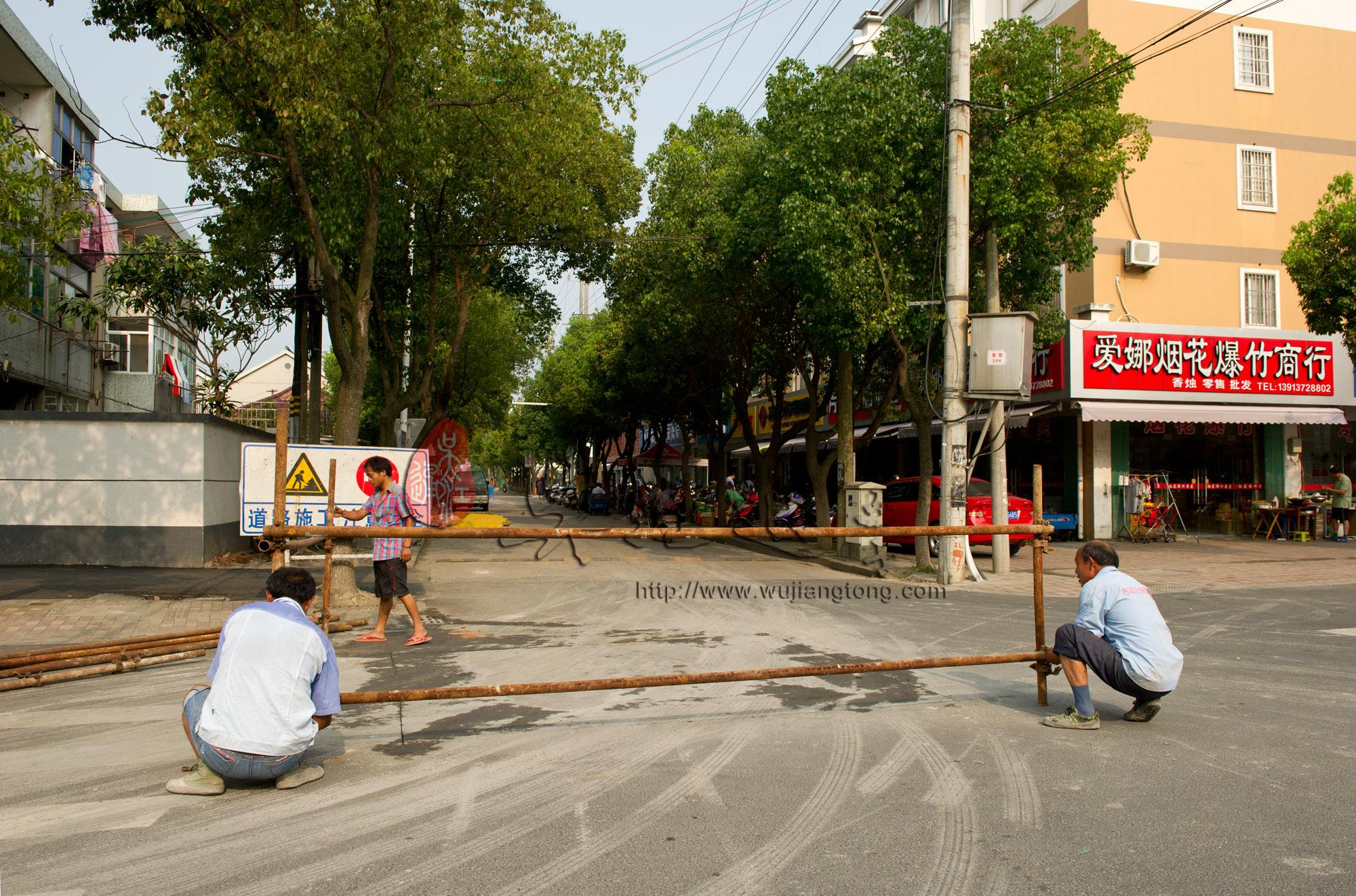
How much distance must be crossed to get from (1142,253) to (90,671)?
73.7 feet

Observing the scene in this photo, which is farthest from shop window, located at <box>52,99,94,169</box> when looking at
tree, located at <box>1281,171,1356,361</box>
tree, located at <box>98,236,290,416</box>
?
tree, located at <box>1281,171,1356,361</box>

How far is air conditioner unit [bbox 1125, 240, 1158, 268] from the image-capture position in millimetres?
22500

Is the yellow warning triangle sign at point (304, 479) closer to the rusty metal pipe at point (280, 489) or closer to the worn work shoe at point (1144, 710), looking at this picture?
the rusty metal pipe at point (280, 489)

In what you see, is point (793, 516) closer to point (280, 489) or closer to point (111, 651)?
point (111, 651)

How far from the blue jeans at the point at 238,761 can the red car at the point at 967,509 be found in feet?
42.7

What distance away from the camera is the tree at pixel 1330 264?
58.9 feet

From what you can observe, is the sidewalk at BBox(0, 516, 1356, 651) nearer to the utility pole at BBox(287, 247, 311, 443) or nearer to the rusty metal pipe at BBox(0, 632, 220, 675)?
the rusty metal pipe at BBox(0, 632, 220, 675)

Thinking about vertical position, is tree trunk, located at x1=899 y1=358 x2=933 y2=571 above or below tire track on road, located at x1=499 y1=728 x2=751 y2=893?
above

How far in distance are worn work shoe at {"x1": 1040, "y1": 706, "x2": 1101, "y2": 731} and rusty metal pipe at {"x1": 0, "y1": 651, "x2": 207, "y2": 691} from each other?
267 inches

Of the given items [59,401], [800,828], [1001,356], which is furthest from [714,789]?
[59,401]

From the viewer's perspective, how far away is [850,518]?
1748cm

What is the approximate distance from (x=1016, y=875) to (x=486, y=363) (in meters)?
29.4

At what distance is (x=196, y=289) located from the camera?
18.3 meters

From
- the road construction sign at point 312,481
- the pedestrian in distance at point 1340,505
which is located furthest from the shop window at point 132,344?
the pedestrian in distance at point 1340,505
